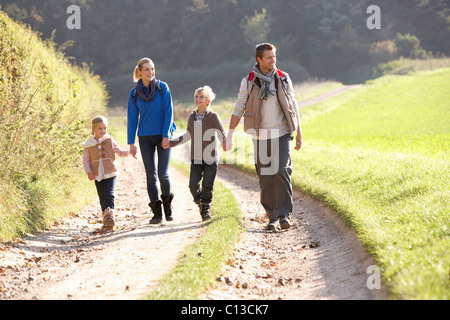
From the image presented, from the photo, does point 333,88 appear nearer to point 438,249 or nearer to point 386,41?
point 386,41

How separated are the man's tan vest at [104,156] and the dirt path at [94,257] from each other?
1025mm

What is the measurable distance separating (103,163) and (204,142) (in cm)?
168

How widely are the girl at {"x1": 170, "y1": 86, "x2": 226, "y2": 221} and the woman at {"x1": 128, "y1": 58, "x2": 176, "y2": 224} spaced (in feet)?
1.11

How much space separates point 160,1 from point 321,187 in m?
70.5

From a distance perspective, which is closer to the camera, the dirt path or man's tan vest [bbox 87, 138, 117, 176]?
the dirt path

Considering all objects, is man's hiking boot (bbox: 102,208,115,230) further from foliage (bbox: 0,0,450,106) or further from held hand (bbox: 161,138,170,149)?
foliage (bbox: 0,0,450,106)

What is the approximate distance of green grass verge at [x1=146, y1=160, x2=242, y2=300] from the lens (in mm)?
4547

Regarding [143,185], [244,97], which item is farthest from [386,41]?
[244,97]

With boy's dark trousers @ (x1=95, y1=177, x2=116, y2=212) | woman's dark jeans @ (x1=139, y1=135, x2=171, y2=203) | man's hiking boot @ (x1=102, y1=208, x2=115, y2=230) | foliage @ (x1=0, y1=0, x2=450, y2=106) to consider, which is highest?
foliage @ (x1=0, y1=0, x2=450, y2=106)

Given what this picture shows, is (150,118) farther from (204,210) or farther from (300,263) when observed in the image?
(300,263)

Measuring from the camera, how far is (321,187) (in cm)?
1021

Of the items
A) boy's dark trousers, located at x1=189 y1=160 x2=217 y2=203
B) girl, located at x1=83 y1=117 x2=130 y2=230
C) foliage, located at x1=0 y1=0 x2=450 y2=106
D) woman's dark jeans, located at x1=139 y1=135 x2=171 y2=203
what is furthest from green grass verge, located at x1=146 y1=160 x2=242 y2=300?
foliage, located at x1=0 y1=0 x2=450 y2=106

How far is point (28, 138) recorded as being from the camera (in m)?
9.22

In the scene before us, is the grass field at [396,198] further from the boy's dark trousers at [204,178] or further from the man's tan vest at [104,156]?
the man's tan vest at [104,156]
